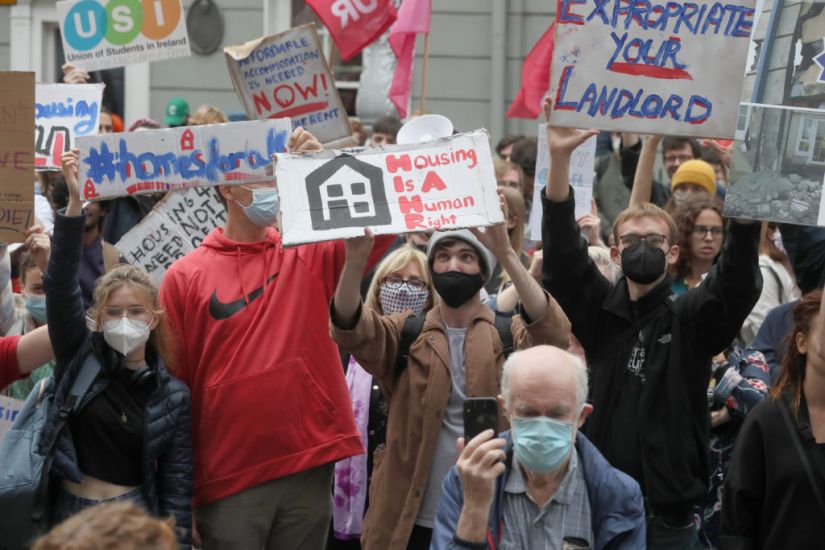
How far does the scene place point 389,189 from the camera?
4934 mm

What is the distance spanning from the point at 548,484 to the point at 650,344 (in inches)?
58.2

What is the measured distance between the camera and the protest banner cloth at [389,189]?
486cm

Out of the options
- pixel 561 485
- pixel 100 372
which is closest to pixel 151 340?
pixel 100 372

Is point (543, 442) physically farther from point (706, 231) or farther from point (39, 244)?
point (706, 231)

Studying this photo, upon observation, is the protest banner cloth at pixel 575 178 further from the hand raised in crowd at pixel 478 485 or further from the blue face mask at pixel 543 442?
the hand raised in crowd at pixel 478 485

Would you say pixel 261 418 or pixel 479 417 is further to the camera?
pixel 261 418

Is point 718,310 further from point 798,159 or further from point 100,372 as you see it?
point 100,372

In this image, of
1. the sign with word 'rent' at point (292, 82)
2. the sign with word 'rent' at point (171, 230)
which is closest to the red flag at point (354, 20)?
the sign with word 'rent' at point (292, 82)

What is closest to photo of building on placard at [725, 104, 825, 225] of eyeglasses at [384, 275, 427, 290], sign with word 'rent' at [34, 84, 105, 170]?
eyeglasses at [384, 275, 427, 290]

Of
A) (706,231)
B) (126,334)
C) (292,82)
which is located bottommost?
(126,334)

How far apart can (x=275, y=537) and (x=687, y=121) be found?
7.14ft

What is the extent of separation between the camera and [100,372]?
210 inches

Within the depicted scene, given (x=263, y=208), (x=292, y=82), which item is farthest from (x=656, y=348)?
(x=292, y=82)

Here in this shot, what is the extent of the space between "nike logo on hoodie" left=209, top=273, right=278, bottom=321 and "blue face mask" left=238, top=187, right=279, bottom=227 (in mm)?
274
